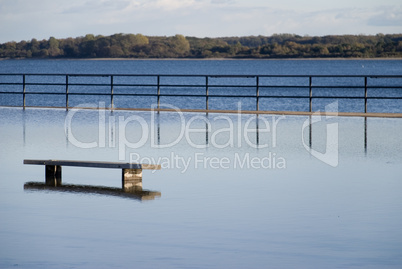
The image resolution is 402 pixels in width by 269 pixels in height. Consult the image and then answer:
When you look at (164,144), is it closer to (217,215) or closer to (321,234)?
(217,215)

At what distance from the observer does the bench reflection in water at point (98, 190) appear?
387 inches

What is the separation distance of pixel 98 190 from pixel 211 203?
5.41 ft

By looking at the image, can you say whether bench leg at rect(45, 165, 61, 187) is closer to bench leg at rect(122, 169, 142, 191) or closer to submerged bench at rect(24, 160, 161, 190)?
submerged bench at rect(24, 160, 161, 190)

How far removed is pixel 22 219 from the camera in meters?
8.29

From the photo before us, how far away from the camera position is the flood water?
22.6 ft

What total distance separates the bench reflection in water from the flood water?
61 millimetres

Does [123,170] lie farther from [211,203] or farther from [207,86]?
[207,86]

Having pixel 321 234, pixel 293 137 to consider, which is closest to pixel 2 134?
pixel 293 137

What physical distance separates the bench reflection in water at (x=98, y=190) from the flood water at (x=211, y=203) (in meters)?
0.06

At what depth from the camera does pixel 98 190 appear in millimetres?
10211

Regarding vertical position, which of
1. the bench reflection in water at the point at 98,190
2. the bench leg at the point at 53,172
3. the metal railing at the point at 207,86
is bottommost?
the bench reflection in water at the point at 98,190

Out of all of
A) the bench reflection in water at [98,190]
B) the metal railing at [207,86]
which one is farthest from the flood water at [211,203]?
the metal railing at [207,86]

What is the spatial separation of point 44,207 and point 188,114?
48.0 feet

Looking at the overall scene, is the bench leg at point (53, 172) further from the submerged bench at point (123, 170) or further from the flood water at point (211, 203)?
the flood water at point (211, 203)
